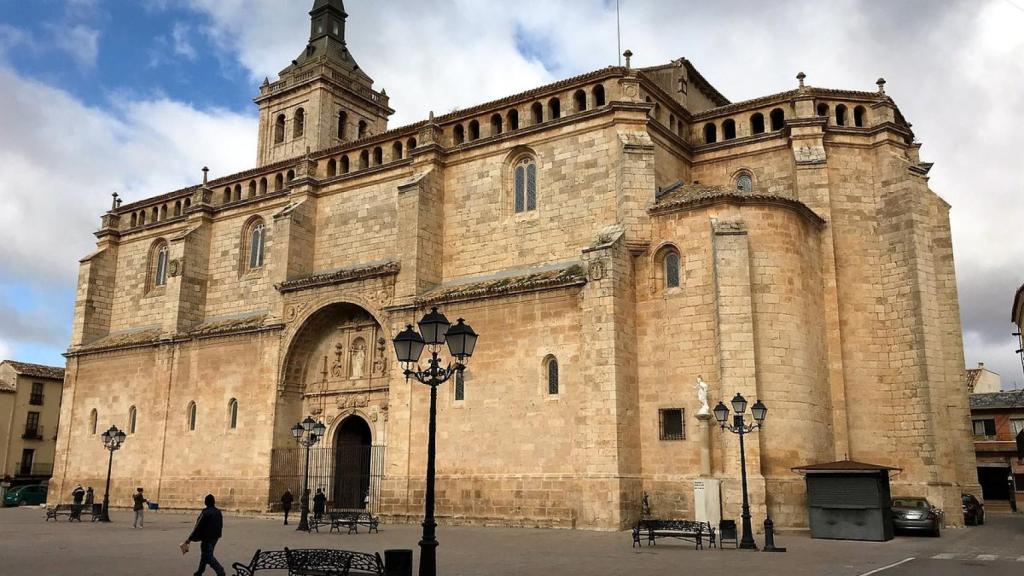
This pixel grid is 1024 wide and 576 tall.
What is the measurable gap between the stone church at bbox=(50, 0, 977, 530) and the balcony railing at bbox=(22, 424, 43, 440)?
21.0 metres

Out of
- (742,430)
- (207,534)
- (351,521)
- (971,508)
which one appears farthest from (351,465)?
(971,508)

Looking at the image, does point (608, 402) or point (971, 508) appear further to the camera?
point (971, 508)

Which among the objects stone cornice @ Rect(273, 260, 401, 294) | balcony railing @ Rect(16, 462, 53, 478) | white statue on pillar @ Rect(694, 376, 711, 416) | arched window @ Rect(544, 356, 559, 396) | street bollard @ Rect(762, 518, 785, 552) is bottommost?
street bollard @ Rect(762, 518, 785, 552)

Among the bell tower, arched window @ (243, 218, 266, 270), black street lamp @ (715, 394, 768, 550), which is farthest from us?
the bell tower

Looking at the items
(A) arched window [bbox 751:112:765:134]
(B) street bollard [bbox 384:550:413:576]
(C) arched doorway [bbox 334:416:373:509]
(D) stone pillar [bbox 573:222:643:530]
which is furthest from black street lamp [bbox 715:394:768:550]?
(C) arched doorway [bbox 334:416:373:509]

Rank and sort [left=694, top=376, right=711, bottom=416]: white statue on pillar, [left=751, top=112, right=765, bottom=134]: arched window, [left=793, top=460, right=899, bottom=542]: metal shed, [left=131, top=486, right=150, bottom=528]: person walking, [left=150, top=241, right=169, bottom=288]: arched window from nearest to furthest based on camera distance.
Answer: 1. [left=793, top=460, right=899, bottom=542]: metal shed
2. [left=694, top=376, right=711, bottom=416]: white statue on pillar
3. [left=131, top=486, right=150, bottom=528]: person walking
4. [left=751, top=112, right=765, bottom=134]: arched window
5. [left=150, top=241, right=169, bottom=288]: arched window

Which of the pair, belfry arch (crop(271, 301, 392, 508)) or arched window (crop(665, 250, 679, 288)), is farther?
belfry arch (crop(271, 301, 392, 508))

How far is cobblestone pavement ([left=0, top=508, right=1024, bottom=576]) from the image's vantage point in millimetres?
14461

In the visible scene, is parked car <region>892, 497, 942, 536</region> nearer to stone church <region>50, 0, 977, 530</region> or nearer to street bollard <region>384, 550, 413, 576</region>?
stone church <region>50, 0, 977, 530</region>

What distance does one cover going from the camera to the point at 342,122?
1800 inches

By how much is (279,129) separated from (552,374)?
1059 inches

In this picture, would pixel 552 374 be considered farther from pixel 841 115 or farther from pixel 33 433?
pixel 33 433

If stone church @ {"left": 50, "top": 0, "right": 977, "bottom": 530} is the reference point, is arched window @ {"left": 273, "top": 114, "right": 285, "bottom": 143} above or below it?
above

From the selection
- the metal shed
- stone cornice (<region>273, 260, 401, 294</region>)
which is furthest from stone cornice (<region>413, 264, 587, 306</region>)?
the metal shed
